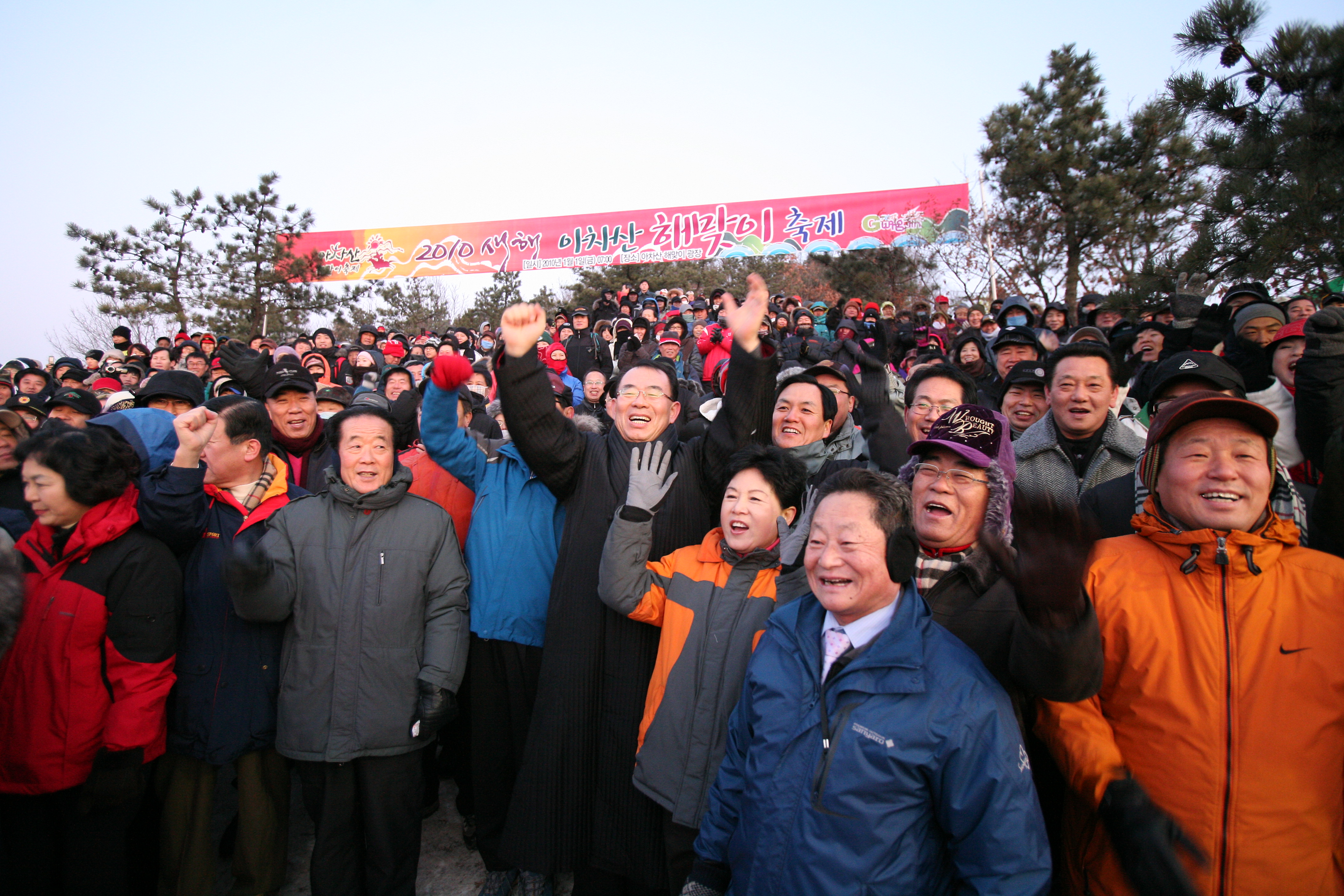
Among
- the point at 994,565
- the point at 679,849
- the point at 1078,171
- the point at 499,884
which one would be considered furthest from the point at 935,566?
the point at 1078,171

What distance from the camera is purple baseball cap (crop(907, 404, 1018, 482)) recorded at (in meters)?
2.02

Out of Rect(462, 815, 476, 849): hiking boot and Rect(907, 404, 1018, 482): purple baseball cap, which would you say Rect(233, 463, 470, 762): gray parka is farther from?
Rect(907, 404, 1018, 482): purple baseball cap

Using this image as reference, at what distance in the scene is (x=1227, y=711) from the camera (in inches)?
59.6

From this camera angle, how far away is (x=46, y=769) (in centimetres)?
219

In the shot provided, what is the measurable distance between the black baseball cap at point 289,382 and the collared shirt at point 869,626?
2966mm

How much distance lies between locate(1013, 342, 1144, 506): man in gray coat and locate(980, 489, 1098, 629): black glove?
1.68 meters

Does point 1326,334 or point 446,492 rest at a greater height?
point 1326,334

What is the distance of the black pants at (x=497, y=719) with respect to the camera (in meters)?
2.66

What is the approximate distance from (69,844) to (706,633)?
2281 mm

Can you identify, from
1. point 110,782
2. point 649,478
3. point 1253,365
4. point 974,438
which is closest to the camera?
point 974,438

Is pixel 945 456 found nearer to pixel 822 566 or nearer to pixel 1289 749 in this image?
pixel 822 566

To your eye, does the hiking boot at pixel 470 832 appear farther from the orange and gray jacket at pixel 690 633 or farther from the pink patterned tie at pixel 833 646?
the pink patterned tie at pixel 833 646

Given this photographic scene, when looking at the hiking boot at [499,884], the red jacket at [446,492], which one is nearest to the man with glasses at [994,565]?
the hiking boot at [499,884]

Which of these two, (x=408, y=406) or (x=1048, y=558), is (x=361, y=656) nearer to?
(x=408, y=406)
